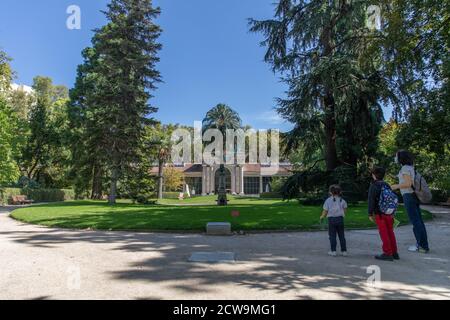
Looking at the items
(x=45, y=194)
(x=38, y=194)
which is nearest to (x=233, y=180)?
(x=45, y=194)

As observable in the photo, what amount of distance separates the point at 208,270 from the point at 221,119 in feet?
143

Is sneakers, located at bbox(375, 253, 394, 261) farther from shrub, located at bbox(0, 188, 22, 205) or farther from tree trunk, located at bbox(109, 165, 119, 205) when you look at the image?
shrub, located at bbox(0, 188, 22, 205)

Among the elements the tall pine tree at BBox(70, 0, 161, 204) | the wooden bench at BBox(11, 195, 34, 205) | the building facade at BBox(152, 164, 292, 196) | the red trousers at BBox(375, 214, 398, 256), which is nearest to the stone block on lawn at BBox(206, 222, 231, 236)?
the red trousers at BBox(375, 214, 398, 256)

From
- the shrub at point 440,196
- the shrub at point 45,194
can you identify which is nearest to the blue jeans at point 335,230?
the shrub at point 440,196

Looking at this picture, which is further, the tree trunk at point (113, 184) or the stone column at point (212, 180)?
the stone column at point (212, 180)

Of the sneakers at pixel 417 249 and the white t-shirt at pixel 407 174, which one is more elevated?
the white t-shirt at pixel 407 174

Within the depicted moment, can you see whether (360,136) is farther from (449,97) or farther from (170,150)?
(170,150)

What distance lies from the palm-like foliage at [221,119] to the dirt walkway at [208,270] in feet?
130

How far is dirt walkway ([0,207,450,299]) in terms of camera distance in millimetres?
4711

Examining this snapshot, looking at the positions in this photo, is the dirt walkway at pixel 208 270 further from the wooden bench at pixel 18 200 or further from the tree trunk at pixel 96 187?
the wooden bench at pixel 18 200

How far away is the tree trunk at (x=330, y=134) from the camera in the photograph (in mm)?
21281

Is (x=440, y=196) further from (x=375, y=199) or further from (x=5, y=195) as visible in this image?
(x=5, y=195)

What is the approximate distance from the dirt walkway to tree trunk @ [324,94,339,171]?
12.7 m

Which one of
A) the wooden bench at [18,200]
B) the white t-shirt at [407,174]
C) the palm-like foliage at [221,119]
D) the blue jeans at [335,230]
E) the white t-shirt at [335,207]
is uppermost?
the palm-like foliage at [221,119]
